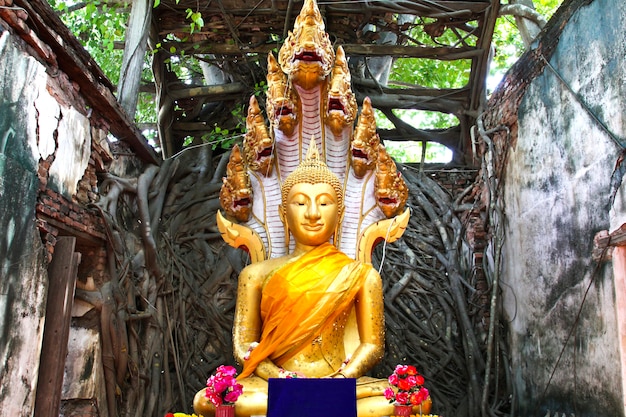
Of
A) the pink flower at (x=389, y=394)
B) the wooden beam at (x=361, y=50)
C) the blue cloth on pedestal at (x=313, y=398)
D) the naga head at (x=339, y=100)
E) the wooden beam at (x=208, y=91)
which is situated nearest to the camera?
the blue cloth on pedestal at (x=313, y=398)

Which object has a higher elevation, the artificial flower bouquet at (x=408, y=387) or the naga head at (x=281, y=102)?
the naga head at (x=281, y=102)

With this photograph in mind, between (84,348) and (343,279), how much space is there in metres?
2.21

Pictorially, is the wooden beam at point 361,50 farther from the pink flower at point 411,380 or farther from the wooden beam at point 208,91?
the pink flower at point 411,380

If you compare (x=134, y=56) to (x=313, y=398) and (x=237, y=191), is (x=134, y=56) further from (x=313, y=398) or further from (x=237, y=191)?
(x=313, y=398)

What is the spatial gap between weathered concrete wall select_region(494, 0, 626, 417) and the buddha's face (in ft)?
5.60

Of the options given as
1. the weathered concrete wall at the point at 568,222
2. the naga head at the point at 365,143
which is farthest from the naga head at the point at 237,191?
the weathered concrete wall at the point at 568,222

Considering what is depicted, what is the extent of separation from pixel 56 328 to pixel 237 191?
5.09 feet

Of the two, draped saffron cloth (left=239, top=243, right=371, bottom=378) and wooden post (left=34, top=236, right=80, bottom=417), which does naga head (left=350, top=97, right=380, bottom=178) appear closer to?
draped saffron cloth (left=239, top=243, right=371, bottom=378)

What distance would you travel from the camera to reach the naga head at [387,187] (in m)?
4.48

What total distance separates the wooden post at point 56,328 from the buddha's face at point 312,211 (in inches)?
60.0

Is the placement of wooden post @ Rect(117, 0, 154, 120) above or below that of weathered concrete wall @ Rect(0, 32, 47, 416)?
above

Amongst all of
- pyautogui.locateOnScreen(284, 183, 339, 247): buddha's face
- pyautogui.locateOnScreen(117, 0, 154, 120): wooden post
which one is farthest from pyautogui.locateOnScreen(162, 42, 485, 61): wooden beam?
pyautogui.locateOnScreen(284, 183, 339, 247): buddha's face

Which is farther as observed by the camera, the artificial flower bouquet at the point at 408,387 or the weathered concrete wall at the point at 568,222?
the weathered concrete wall at the point at 568,222

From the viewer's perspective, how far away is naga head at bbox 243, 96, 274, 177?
4492 millimetres
